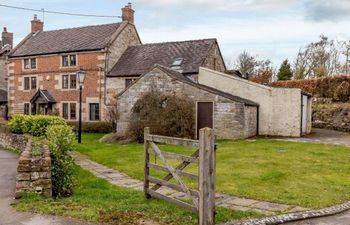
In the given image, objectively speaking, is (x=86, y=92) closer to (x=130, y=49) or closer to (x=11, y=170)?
(x=130, y=49)

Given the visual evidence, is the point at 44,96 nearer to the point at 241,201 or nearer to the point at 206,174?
the point at 241,201

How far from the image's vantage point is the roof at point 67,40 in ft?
105

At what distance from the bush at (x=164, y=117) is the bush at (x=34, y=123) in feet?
16.4

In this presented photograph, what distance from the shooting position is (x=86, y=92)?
1252 inches

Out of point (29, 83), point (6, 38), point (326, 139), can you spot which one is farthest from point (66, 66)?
point (326, 139)

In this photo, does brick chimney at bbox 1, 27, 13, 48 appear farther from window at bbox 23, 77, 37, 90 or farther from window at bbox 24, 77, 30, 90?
window at bbox 23, 77, 37, 90

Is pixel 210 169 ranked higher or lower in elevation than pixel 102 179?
higher

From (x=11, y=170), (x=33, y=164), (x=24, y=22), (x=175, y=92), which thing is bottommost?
(x=11, y=170)

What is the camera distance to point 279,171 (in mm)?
10406

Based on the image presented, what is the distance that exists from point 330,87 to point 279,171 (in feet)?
68.9

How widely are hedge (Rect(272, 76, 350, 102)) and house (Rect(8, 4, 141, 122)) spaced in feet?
57.7

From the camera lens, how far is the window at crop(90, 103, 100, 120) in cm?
3115

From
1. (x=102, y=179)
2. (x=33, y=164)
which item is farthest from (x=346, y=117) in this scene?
(x=33, y=164)

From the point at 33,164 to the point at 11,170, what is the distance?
4.29 metres
